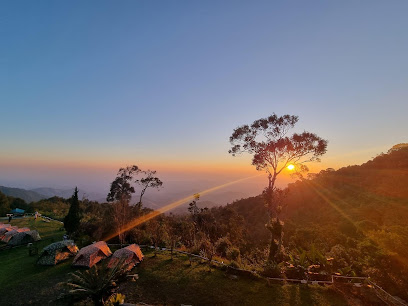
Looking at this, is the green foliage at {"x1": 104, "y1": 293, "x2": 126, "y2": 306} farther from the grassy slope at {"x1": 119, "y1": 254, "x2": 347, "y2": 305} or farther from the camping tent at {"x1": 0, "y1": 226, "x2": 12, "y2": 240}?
the camping tent at {"x1": 0, "y1": 226, "x2": 12, "y2": 240}

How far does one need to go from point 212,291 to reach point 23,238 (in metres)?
24.8

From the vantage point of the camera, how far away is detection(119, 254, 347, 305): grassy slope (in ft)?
42.3

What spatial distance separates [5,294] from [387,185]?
46.3 m

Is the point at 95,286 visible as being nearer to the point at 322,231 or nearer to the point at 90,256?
the point at 90,256

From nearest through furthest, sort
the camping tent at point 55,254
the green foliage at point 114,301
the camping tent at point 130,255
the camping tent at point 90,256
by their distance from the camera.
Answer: the green foliage at point 114,301 < the camping tent at point 130,255 < the camping tent at point 90,256 < the camping tent at point 55,254

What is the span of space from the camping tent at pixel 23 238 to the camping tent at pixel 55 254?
9244 mm

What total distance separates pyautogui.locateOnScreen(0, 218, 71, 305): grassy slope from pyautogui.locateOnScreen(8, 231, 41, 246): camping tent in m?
1.12

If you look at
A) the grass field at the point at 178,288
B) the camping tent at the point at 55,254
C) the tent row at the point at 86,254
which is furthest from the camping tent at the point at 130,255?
the camping tent at the point at 55,254

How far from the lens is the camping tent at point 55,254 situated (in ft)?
63.9

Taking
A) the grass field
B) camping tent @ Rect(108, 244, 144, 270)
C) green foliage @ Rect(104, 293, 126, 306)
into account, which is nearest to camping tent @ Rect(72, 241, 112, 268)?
the grass field

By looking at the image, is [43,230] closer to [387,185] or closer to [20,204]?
[20,204]

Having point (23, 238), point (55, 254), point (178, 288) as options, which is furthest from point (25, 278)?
point (23, 238)

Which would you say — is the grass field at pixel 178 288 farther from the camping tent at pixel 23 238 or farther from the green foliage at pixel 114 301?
the camping tent at pixel 23 238

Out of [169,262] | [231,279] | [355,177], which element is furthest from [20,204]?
[355,177]
